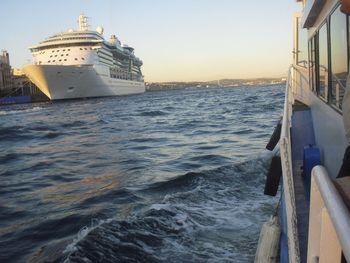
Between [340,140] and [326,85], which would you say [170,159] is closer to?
A: [326,85]

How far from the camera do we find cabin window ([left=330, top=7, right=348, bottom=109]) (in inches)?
114

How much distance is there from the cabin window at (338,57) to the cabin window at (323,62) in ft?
1.01

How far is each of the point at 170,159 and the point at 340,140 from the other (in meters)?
6.28

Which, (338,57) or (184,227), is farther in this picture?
(184,227)

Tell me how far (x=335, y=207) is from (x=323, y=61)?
11.2 feet

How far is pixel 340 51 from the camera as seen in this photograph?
3.06m

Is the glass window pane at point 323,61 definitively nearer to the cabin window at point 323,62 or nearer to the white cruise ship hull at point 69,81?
the cabin window at point 323,62

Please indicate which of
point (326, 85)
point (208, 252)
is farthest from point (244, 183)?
point (326, 85)

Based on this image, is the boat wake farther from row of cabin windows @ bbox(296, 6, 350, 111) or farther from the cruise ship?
the cruise ship

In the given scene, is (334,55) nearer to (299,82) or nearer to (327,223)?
(327,223)

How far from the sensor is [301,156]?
174 inches

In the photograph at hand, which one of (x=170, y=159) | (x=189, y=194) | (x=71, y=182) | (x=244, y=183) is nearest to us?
(x=189, y=194)

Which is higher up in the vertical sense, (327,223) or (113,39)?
(113,39)

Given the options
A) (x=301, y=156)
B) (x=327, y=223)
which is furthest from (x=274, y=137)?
(x=327, y=223)
